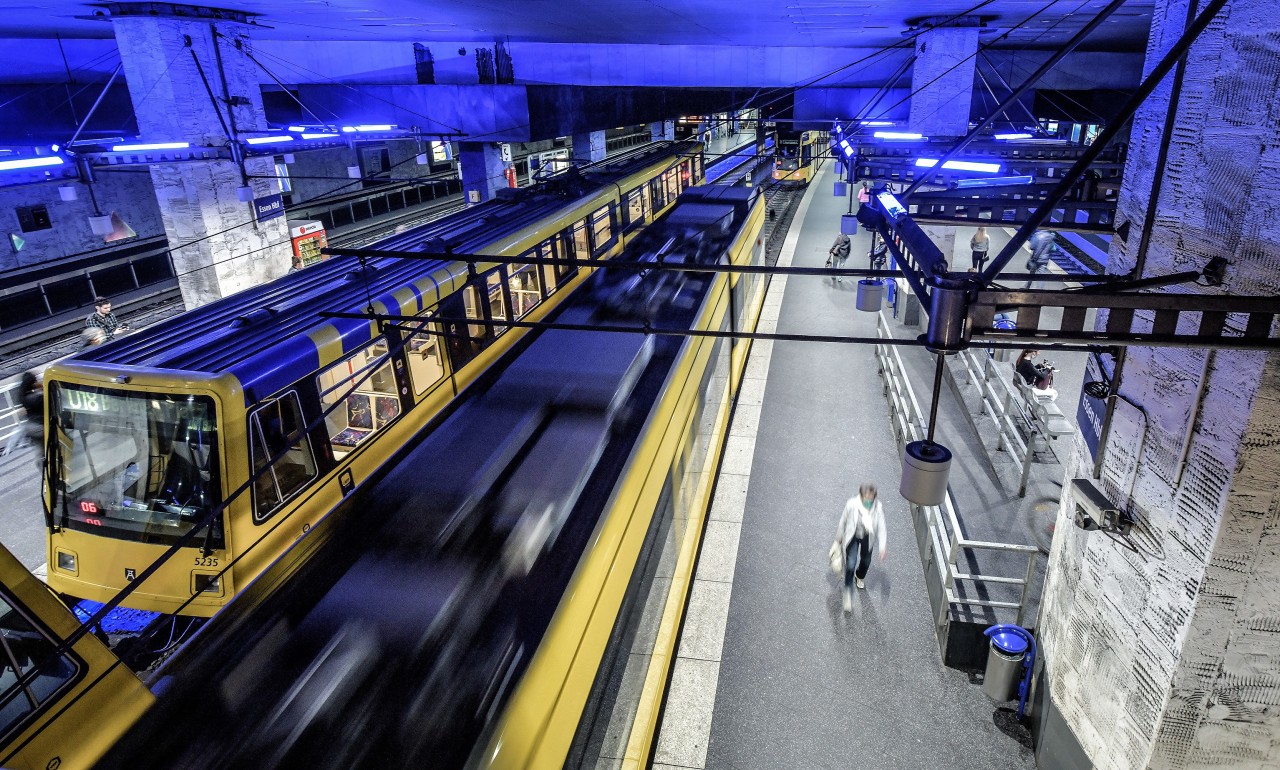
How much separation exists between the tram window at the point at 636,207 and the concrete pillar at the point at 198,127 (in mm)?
6878

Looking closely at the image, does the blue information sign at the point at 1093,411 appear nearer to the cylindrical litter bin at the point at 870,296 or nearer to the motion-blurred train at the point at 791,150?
the cylindrical litter bin at the point at 870,296

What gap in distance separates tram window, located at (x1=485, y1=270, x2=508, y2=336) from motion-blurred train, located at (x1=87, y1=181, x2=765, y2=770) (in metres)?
2.16

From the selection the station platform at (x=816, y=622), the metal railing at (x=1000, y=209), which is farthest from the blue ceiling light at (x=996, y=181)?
the station platform at (x=816, y=622)

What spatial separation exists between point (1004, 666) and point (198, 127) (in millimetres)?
14736

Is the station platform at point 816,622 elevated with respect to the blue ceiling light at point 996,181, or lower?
lower

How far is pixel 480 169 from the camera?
21906 millimetres

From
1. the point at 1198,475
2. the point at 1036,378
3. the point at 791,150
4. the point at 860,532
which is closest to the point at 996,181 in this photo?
the point at 1036,378

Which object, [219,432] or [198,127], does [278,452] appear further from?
[198,127]

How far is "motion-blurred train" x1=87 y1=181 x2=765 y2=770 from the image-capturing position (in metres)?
3.08

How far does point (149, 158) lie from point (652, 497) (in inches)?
405

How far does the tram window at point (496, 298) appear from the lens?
28.9 ft

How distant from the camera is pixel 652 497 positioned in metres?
5.45

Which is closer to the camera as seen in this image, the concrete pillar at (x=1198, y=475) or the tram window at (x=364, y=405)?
the concrete pillar at (x=1198, y=475)

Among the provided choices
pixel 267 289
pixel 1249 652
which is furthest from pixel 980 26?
pixel 267 289
